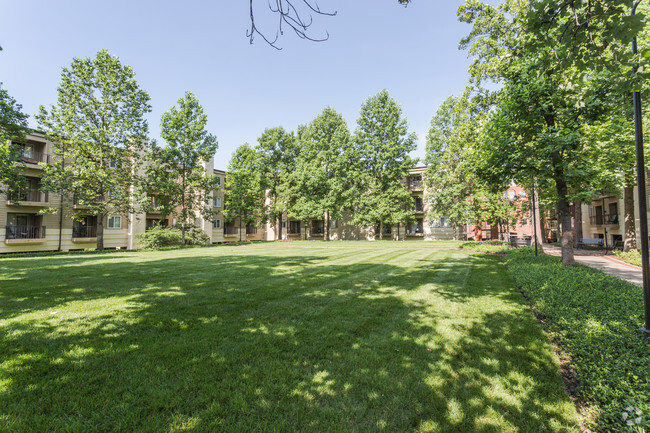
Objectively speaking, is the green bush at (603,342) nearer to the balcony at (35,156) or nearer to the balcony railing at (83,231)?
the balcony railing at (83,231)

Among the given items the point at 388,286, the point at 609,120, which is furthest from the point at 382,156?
the point at 388,286

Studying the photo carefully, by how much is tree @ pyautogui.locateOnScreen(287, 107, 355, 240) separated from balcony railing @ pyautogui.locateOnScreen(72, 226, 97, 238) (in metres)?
22.0

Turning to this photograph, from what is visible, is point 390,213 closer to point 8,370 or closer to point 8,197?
point 8,370

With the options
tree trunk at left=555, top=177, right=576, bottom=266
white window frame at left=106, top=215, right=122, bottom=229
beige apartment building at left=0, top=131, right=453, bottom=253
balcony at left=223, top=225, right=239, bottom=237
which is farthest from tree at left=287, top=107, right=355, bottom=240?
tree trunk at left=555, top=177, right=576, bottom=266

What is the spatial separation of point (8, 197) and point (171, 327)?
31.1 m

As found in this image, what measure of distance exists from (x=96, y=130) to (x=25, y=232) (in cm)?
1239

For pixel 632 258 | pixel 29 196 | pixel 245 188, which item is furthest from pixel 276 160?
pixel 632 258

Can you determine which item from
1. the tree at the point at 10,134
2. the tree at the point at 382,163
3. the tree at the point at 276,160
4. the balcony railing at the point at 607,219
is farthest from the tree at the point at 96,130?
the balcony railing at the point at 607,219

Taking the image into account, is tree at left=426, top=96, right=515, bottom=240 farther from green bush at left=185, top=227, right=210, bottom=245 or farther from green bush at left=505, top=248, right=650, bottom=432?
green bush at left=185, top=227, right=210, bottom=245

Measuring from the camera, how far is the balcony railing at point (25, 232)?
2389 centimetres

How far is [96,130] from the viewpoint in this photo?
2159cm

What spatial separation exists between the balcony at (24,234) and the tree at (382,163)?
105ft

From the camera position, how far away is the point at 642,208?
160 inches

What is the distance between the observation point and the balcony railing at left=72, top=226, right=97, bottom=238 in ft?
86.9
